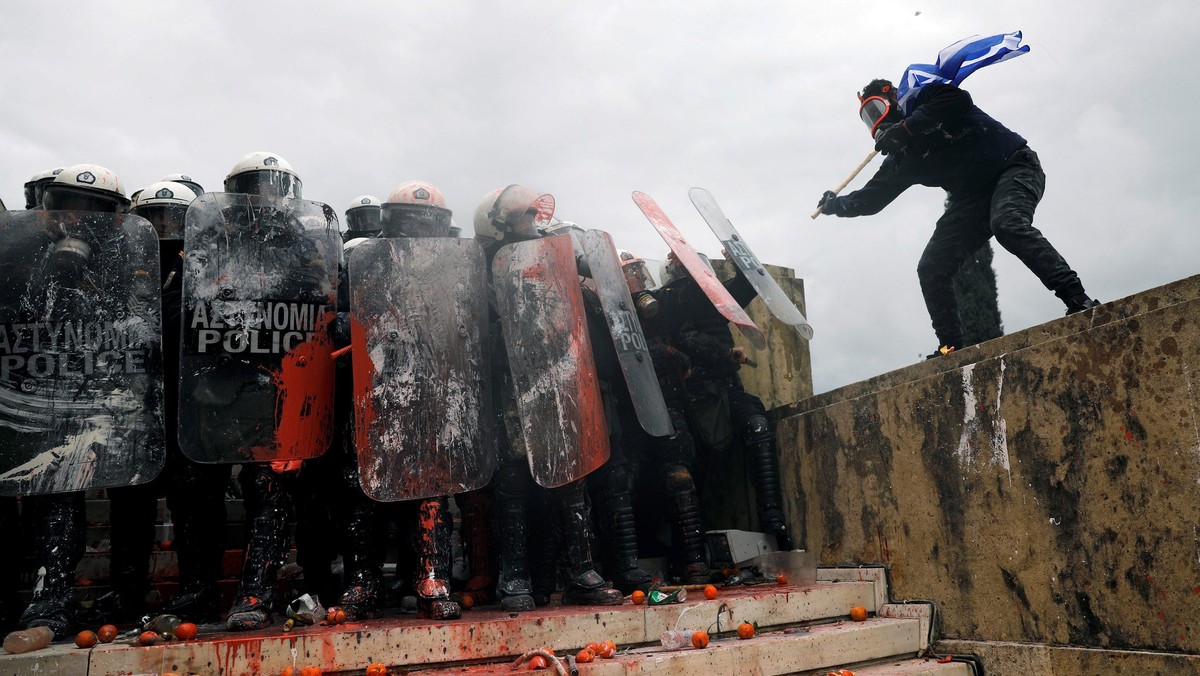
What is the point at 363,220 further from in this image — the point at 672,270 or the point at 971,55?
the point at 971,55

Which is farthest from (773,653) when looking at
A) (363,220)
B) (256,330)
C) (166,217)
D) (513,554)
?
(363,220)

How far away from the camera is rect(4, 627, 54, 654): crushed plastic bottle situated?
9.35 feet

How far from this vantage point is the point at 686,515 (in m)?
4.81

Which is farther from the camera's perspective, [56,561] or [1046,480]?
[1046,480]

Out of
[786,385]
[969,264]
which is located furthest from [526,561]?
[969,264]

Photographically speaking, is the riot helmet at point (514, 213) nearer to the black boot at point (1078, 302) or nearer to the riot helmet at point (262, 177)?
the riot helmet at point (262, 177)

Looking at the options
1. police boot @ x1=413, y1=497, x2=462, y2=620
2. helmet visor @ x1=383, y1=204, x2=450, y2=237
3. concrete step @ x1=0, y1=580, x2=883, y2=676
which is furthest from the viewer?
helmet visor @ x1=383, y1=204, x2=450, y2=237

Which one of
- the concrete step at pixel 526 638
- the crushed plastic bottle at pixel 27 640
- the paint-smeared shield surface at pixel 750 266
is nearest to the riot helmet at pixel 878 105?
the paint-smeared shield surface at pixel 750 266

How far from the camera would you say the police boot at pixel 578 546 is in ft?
13.0

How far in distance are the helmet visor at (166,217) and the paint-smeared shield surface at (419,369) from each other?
1275 millimetres

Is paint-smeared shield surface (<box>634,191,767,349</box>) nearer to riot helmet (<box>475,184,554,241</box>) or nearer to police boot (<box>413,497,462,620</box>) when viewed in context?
riot helmet (<box>475,184,554,241</box>)

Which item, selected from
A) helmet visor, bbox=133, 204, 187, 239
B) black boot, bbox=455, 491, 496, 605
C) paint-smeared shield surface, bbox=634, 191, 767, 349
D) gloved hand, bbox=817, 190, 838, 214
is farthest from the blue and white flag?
helmet visor, bbox=133, 204, 187, 239

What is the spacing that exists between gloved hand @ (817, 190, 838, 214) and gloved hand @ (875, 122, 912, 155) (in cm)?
46

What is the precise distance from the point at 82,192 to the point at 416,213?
5.13 feet
